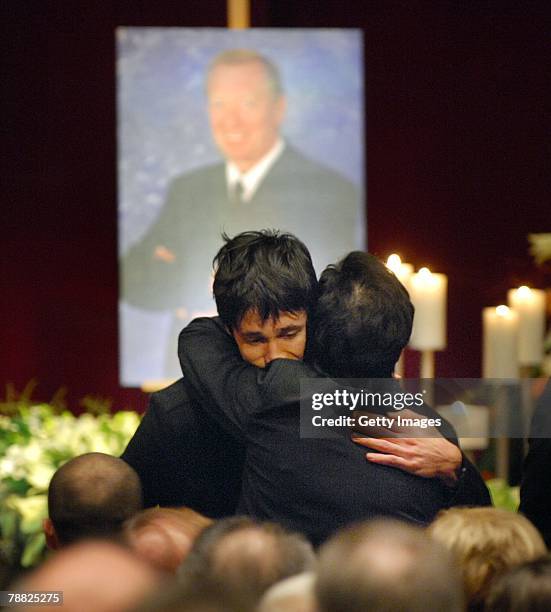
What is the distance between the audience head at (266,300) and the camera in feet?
6.45

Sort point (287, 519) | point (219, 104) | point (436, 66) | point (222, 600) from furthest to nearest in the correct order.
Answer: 1. point (436, 66)
2. point (219, 104)
3. point (287, 519)
4. point (222, 600)

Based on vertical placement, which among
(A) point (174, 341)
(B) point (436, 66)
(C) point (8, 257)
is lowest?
(A) point (174, 341)

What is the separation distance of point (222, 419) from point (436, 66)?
3926 millimetres

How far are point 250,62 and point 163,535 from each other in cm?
337

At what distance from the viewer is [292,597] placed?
4.08ft

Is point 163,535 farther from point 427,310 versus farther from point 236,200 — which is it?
point 236,200

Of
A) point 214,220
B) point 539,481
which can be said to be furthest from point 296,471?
point 214,220

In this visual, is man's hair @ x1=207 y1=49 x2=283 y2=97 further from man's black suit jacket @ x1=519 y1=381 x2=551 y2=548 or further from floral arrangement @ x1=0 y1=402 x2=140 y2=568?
man's black suit jacket @ x1=519 y1=381 x2=551 y2=548

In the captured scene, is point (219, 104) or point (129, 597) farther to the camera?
point (219, 104)

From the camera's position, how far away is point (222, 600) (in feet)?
3.21

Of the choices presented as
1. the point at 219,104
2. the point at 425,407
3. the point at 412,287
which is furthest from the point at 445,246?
the point at 425,407

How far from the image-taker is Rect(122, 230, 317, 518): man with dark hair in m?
1.97

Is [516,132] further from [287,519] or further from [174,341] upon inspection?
[287,519]

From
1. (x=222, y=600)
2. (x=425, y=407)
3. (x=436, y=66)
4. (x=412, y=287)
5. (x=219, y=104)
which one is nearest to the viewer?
(x=222, y=600)
